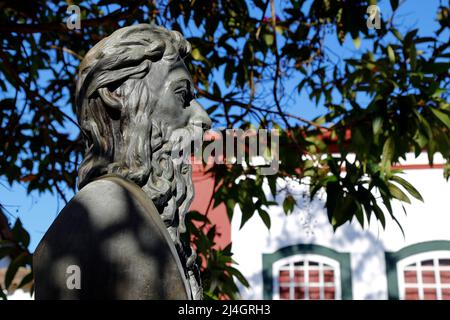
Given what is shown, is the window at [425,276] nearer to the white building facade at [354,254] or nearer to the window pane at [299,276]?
the white building facade at [354,254]

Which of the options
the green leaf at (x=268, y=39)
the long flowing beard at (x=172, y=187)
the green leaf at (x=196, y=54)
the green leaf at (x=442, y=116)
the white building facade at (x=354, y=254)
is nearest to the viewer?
the long flowing beard at (x=172, y=187)

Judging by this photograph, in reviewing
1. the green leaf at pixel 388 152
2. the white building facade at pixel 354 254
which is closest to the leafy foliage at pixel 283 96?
the green leaf at pixel 388 152

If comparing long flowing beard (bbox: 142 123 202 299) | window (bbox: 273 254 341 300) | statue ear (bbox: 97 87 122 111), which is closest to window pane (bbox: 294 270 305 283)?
window (bbox: 273 254 341 300)

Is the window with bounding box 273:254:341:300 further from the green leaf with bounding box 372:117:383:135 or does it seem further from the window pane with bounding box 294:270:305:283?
the green leaf with bounding box 372:117:383:135

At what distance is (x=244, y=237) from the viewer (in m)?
9.02

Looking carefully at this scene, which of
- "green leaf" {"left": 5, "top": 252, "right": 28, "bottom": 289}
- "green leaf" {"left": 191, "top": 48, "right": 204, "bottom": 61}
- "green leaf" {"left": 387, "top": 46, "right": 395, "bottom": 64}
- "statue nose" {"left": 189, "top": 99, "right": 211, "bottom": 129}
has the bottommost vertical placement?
"green leaf" {"left": 5, "top": 252, "right": 28, "bottom": 289}

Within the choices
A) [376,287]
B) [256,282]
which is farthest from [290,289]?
Answer: [376,287]

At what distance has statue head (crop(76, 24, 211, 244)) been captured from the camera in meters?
1.87

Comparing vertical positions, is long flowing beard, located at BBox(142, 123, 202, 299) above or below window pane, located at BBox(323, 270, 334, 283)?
below

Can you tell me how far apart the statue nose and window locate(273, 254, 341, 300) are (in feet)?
23.8

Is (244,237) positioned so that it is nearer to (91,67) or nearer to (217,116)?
(217,116)

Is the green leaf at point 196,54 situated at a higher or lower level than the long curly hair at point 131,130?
higher

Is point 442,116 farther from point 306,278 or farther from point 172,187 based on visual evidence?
point 306,278

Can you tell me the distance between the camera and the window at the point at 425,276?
29.1 ft
